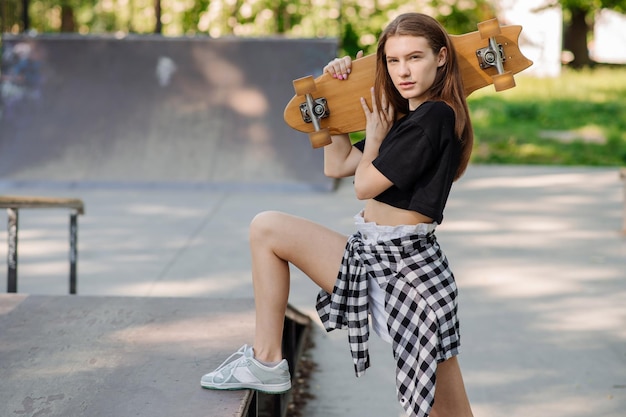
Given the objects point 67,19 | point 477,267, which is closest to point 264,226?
point 477,267

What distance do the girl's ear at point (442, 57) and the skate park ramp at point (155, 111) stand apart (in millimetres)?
6279

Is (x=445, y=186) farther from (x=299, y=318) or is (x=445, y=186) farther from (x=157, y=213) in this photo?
(x=157, y=213)

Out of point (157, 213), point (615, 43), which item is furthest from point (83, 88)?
point (615, 43)

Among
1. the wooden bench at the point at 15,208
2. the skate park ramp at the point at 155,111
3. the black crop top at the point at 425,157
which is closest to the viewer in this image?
the black crop top at the point at 425,157

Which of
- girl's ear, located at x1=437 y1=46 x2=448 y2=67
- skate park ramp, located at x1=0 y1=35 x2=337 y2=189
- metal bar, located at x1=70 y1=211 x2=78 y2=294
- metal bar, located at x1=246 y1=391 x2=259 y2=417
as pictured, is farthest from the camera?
skate park ramp, located at x1=0 y1=35 x2=337 y2=189

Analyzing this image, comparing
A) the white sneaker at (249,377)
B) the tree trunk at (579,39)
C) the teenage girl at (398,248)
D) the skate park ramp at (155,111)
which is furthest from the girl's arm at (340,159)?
the tree trunk at (579,39)

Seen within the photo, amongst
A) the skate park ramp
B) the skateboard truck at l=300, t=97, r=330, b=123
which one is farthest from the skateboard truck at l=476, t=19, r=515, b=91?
the skate park ramp

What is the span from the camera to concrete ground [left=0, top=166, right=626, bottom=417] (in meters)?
3.96

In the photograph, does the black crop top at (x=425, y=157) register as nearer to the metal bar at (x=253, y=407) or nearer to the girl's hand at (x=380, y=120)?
the girl's hand at (x=380, y=120)

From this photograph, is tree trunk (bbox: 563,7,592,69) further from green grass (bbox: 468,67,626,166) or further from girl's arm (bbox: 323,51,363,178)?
girl's arm (bbox: 323,51,363,178)

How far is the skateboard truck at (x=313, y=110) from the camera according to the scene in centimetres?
288

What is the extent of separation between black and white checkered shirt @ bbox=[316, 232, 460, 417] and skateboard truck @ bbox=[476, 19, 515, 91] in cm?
54

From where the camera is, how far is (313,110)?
2.93m

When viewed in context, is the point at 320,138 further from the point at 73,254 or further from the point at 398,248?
the point at 73,254
